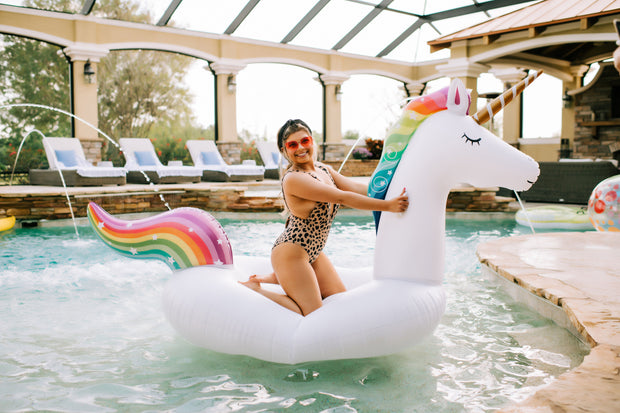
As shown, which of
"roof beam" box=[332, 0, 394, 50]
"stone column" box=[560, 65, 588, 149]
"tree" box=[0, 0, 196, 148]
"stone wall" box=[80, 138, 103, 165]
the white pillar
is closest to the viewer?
"stone wall" box=[80, 138, 103, 165]

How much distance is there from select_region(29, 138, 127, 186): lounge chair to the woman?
26.6 feet

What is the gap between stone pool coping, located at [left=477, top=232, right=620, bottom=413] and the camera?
5.19ft

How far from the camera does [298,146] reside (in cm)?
237

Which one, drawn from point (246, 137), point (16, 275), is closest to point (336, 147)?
point (246, 137)

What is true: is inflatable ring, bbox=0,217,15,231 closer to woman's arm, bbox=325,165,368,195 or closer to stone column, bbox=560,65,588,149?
woman's arm, bbox=325,165,368,195

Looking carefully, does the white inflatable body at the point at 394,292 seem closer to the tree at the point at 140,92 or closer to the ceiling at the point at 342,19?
the ceiling at the point at 342,19

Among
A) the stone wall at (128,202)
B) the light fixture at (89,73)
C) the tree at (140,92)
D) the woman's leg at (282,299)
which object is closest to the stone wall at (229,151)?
the light fixture at (89,73)

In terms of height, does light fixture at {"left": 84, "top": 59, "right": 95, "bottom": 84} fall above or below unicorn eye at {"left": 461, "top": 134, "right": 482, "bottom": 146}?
above

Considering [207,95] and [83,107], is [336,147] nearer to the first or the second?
[207,95]

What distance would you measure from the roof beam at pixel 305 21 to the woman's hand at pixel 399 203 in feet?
39.3

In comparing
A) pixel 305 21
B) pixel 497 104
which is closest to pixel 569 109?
pixel 305 21

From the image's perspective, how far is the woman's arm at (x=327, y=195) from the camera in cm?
224

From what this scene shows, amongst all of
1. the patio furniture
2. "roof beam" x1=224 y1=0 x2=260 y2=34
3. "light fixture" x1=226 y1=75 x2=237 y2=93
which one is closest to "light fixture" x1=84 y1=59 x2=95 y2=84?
"light fixture" x1=226 y1=75 x2=237 y2=93

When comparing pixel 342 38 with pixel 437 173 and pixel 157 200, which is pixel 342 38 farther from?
pixel 437 173
